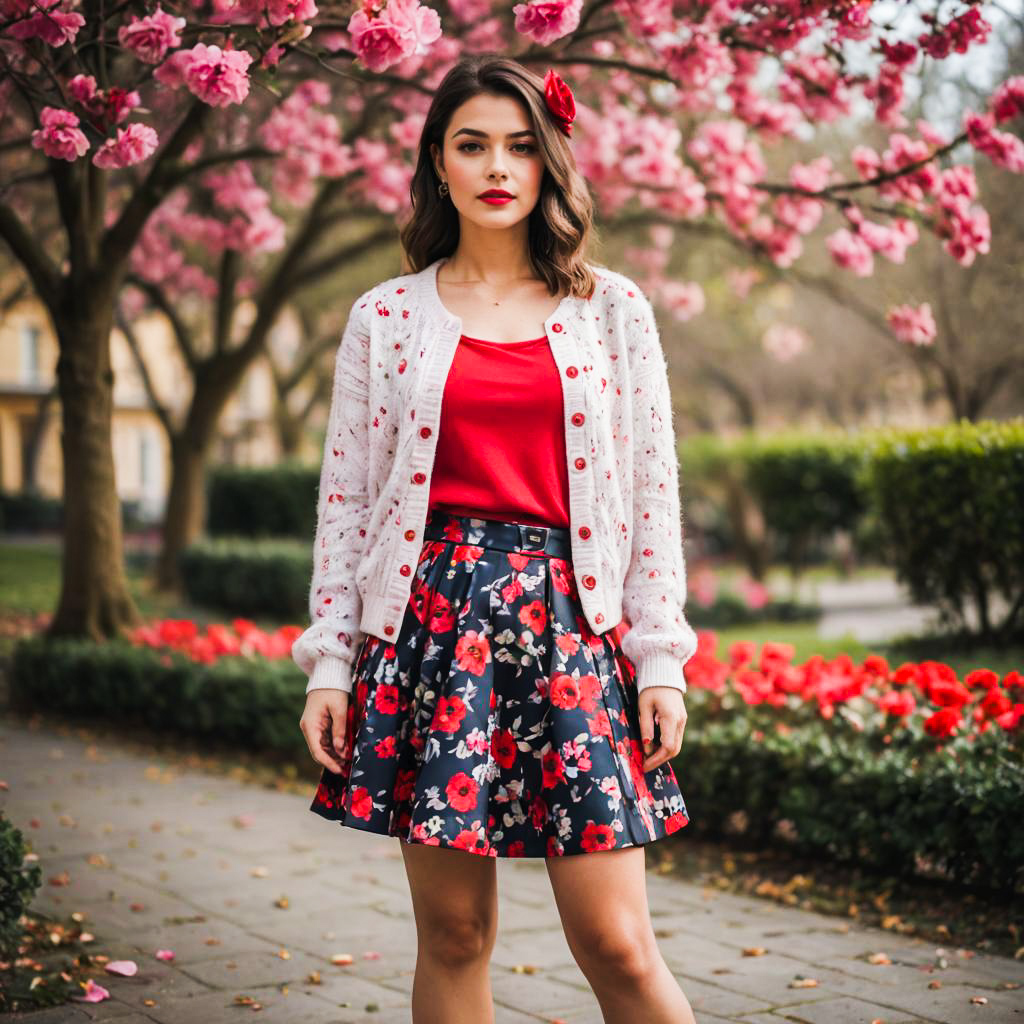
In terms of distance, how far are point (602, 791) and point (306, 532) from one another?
45.9 feet

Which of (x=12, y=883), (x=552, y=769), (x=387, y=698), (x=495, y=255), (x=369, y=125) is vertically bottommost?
(x=12, y=883)

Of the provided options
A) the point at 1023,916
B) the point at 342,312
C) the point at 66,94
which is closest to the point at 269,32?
the point at 66,94

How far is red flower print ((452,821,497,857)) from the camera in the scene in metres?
2.24

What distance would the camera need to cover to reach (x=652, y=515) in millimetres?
2486

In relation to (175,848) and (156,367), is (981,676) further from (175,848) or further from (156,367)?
(156,367)

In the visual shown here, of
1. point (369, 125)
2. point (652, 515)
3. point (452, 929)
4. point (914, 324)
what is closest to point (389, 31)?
point (652, 515)

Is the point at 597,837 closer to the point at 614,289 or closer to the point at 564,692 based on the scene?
the point at 564,692

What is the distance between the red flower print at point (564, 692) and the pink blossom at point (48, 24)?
246 cm

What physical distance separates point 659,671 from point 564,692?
0.20 meters

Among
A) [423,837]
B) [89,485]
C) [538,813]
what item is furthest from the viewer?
[89,485]

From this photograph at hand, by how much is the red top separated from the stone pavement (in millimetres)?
1634

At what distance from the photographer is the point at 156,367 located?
43.9 meters

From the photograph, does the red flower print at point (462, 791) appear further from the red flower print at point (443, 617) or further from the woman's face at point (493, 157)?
the woman's face at point (493, 157)

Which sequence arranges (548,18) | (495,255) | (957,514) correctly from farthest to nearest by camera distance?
(957,514) < (548,18) < (495,255)
